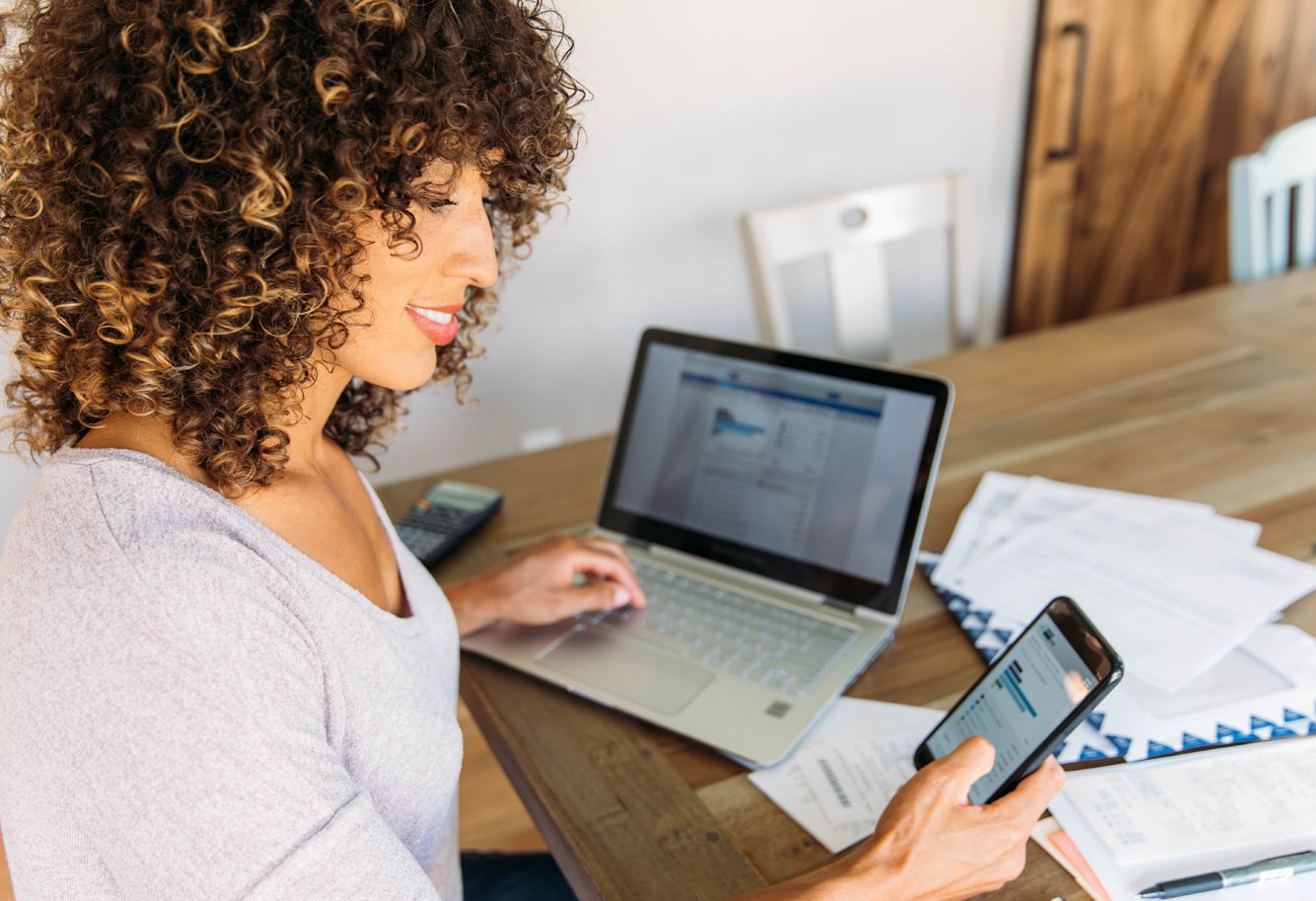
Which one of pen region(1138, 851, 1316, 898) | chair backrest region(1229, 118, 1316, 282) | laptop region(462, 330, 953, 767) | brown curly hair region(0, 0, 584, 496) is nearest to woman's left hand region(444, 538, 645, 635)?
laptop region(462, 330, 953, 767)

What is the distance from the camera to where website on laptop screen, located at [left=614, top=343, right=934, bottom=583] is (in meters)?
1.13

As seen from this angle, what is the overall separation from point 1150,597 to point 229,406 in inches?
34.4

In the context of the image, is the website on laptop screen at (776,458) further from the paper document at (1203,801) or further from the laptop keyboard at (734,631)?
the paper document at (1203,801)

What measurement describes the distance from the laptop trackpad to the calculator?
0.25 metres

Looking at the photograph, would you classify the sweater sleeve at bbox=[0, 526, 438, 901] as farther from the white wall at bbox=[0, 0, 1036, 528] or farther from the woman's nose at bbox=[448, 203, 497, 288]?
the white wall at bbox=[0, 0, 1036, 528]

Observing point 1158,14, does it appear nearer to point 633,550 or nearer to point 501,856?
point 633,550

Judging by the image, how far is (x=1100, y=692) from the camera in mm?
797

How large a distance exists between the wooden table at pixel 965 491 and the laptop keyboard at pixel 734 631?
6cm

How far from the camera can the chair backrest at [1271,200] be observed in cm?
197

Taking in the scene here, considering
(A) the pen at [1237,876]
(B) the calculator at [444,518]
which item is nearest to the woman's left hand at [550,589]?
(B) the calculator at [444,518]

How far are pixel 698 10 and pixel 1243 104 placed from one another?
1.30m

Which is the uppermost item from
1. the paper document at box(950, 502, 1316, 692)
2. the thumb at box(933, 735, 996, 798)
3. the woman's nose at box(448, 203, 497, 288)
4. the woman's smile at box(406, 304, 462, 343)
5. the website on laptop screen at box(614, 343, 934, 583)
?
the woman's nose at box(448, 203, 497, 288)

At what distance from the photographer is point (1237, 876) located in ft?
2.70

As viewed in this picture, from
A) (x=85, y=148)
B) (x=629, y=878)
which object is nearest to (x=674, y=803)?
(x=629, y=878)
